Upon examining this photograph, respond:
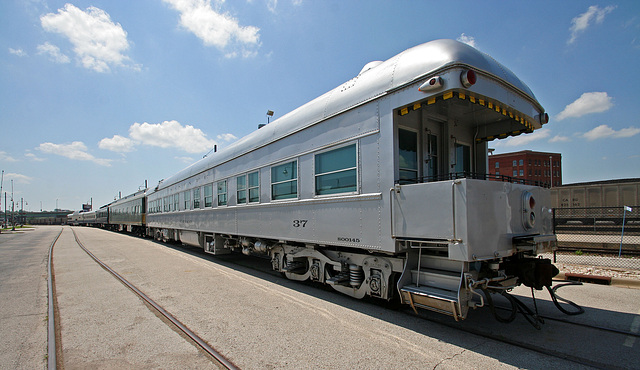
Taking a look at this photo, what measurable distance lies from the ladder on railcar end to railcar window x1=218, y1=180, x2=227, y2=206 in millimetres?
6735

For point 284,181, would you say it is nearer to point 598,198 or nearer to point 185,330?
point 185,330

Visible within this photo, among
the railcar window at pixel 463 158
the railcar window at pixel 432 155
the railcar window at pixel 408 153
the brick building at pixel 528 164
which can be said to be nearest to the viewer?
the railcar window at pixel 408 153

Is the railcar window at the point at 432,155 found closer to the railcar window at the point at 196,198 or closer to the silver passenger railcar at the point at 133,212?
the railcar window at the point at 196,198

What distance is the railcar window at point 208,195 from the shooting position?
1097 cm

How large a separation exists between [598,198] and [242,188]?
21.5m

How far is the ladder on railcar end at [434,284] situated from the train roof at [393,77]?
7.30 feet

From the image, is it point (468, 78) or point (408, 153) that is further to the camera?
point (408, 153)

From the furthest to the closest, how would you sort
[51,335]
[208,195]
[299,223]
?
[208,195], [299,223], [51,335]

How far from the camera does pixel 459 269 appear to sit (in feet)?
13.0

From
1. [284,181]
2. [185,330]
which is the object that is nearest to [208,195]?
[284,181]

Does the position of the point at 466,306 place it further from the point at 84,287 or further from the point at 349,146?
the point at 84,287

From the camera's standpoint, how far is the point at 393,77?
4.46 m

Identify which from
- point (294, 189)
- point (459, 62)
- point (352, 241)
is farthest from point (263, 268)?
point (459, 62)

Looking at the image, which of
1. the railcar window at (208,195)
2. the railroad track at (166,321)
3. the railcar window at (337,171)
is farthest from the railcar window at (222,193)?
the railcar window at (337,171)
